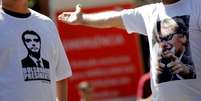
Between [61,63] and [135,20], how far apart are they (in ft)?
2.29

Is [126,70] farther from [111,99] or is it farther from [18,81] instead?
[18,81]

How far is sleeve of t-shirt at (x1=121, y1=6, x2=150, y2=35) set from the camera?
5754mm

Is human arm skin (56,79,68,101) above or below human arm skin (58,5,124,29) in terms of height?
below

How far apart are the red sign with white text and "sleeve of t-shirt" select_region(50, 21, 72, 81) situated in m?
7.88

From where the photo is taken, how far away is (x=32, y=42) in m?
5.03

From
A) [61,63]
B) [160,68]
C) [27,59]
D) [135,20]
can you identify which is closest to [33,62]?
[27,59]

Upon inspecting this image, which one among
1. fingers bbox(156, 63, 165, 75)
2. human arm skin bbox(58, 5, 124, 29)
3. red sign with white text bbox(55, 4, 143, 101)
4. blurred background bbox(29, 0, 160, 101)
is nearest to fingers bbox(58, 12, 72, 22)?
human arm skin bbox(58, 5, 124, 29)

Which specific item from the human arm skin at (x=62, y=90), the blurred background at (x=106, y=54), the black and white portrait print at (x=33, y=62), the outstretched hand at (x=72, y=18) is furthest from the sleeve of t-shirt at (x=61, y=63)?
the blurred background at (x=106, y=54)

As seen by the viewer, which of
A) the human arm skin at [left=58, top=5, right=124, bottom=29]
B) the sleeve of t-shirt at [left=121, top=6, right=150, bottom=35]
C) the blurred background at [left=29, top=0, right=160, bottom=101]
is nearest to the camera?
the sleeve of t-shirt at [left=121, top=6, right=150, bottom=35]

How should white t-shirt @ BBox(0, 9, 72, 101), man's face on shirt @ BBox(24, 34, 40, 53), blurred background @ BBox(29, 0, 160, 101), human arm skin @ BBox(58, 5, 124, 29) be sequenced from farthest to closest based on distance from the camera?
blurred background @ BBox(29, 0, 160, 101)
human arm skin @ BBox(58, 5, 124, 29)
man's face on shirt @ BBox(24, 34, 40, 53)
white t-shirt @ BBox(0, 9, 72, 101)

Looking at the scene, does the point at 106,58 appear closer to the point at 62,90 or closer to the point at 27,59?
the point at 62,90

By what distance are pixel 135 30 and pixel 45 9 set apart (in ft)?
23.3

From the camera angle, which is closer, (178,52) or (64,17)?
(178,52)

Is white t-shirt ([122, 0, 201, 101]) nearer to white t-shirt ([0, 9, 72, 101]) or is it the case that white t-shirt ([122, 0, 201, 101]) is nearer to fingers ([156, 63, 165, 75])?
fingers ([156, 63, 165, 75])
